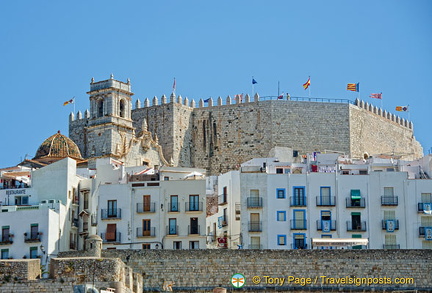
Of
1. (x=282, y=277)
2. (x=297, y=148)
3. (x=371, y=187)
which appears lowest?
(x=282, y=277)

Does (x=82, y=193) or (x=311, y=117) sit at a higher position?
(x=311, y=117)

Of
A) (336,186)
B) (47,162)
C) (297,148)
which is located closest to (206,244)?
(336,186)

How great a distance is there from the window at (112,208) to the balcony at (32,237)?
4517mm

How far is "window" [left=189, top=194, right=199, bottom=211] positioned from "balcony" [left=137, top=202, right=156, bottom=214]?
2125 millimetres

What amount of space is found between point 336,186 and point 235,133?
109 feet

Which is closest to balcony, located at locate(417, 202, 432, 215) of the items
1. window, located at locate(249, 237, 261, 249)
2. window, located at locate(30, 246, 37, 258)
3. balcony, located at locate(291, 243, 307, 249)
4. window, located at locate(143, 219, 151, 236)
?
balcony, located at locate(291, 243, 307, 249)

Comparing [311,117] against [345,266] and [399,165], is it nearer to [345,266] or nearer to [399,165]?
[399,165]

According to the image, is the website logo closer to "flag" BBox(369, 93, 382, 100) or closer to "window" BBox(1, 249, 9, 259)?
"window" BBox(1, 249, 9, 259)

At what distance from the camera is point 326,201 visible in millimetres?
70000

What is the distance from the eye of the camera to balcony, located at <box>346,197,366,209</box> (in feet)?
229

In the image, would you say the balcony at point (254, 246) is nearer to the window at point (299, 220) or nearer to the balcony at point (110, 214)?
the window at point (299, 220)

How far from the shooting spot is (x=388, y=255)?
61.2 metres

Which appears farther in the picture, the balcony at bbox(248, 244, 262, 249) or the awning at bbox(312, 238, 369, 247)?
the balcony at bbox(248, 244, 262, 249)

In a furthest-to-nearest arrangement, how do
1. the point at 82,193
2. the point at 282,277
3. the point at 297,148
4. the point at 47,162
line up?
the point at 297,148 → the point at 47,162 → the point at 82,193 → the point at 282,277
